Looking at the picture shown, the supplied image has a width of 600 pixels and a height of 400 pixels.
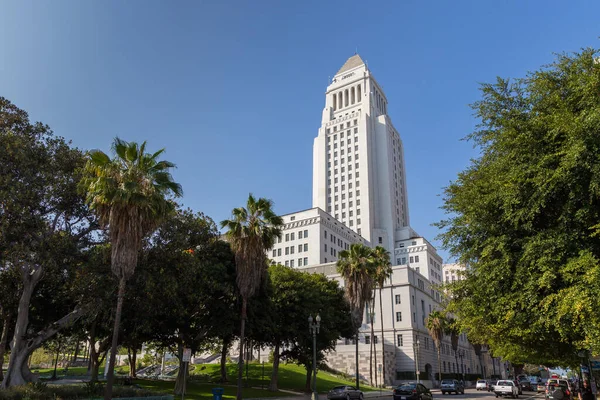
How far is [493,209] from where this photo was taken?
17.5 m

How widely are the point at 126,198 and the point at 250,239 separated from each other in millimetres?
10052

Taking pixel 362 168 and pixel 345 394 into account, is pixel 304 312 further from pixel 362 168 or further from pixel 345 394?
pixel 362 168

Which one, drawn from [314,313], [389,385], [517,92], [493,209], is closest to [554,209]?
[493,209]

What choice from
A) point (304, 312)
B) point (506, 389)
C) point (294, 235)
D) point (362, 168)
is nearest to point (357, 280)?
point (304, 312)

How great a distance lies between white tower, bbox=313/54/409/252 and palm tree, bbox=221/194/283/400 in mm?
87609

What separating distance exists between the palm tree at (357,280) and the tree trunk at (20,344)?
27.0 metres

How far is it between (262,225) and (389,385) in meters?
43.9

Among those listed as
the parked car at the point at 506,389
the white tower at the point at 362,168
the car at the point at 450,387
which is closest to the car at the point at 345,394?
the parked car at the point at 506,389

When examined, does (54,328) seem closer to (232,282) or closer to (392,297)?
(232,282)

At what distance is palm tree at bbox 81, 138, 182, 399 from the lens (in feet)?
64.2

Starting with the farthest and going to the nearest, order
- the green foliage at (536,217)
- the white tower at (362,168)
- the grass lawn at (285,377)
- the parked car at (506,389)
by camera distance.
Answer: the white tower at (362,168) → the grass lawn at (285,377) → the parked car at (506,389) → the green foliage at (536,217)

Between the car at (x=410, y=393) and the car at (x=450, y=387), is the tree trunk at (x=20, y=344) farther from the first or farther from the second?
the car at (x=450, y=387)

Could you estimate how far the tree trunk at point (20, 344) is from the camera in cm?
2344

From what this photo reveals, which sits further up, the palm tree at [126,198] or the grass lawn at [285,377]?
the palm tree at [126,198]
